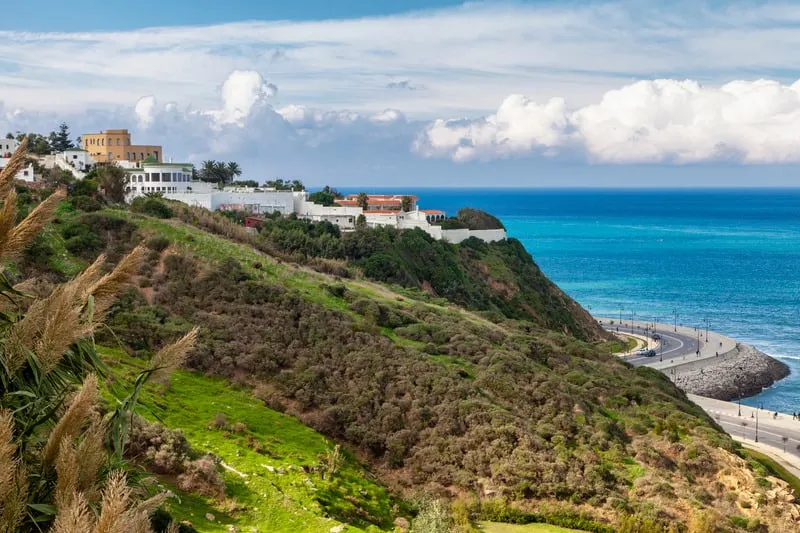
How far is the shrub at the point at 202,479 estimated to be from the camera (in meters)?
17.0

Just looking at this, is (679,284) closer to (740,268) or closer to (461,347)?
(740,268)

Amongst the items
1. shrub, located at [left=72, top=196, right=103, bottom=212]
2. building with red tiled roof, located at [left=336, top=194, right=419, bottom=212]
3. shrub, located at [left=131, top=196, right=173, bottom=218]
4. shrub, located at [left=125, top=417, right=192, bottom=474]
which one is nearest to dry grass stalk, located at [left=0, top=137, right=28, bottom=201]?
shrub, located at [left=125, top=417, right=192, bottom=474]

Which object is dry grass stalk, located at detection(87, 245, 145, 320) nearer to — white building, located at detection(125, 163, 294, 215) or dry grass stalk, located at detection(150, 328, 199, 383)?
dry grass stalk, located at detection(150, 328, 199, 383)

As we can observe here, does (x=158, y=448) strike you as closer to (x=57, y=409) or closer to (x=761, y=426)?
(x=57, y=409)

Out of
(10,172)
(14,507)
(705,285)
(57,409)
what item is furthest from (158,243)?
(705,285)

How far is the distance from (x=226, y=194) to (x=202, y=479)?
5707 centimetres

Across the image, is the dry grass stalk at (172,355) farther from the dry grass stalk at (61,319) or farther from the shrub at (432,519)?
the shrub at (432,519)

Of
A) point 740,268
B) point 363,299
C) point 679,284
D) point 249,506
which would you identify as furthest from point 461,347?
point 740,268

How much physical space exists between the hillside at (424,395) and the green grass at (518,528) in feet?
1.11

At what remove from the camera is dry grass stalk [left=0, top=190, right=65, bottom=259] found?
5.01 metres

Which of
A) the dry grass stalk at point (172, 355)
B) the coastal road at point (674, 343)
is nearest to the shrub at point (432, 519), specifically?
the dry grass stalk at point (172, 355)

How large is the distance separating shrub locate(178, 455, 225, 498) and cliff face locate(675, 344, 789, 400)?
62.1 metres

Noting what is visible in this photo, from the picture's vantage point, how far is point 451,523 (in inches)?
799

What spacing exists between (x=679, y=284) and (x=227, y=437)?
125468mm
